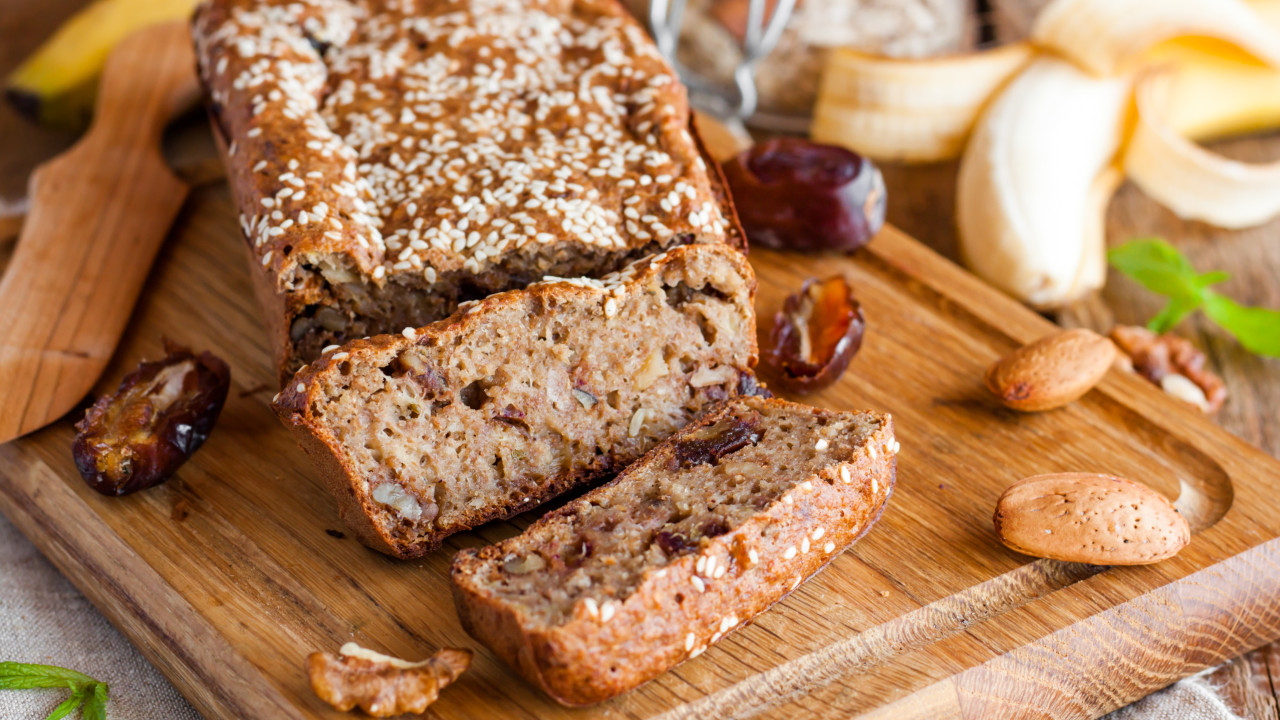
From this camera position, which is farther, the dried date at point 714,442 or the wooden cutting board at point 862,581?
the dried date at point 714,442

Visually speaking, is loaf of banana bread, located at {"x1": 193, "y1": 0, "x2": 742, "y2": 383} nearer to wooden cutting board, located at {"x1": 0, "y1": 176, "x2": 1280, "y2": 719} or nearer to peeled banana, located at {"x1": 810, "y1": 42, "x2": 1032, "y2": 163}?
wooden cutting board, located at {"x1": 0, "y1": 176, "x2": 1280, "y2": 719}

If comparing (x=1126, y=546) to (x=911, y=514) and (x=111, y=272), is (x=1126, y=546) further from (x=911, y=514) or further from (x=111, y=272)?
(x=111, y=272)

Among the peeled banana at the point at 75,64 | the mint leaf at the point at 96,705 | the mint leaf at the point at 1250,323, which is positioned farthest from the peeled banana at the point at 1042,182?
the peeled banana at the point at 75,64

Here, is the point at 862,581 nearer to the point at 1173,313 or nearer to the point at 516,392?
the point at 516,392

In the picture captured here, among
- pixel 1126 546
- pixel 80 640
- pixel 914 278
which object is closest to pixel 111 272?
pixel 80 640

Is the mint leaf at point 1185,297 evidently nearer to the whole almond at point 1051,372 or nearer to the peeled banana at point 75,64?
the whole almond at point 1051,372

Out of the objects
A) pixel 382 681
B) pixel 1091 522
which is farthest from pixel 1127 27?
pixel 382 681
